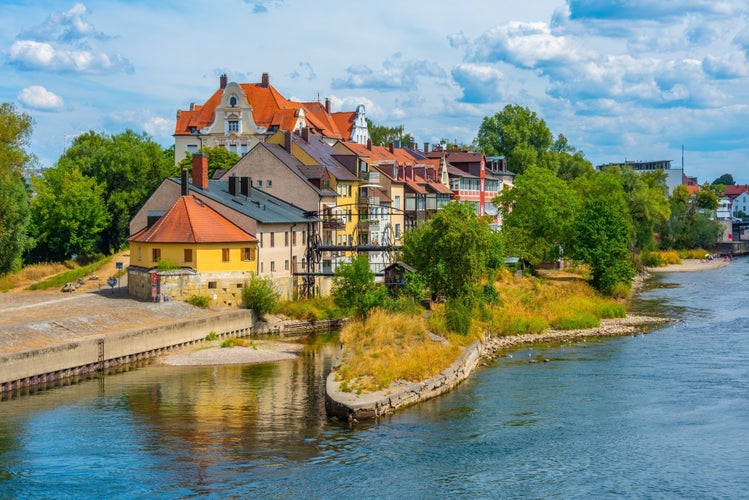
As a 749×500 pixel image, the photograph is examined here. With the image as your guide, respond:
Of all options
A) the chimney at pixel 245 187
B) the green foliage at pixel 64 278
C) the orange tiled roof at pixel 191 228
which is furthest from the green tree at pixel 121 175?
the orange tiled roof at pixel 191 228

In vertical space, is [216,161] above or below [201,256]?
above

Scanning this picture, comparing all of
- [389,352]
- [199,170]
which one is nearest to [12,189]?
[199,170]

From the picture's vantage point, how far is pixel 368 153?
95.9 metres

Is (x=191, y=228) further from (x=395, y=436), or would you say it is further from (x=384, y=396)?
(x=395, y=436)

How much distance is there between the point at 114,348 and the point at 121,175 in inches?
1920

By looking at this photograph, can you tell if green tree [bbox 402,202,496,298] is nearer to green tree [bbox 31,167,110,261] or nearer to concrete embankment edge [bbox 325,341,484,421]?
concrete embankment edge [bbox 325,341,484,421]

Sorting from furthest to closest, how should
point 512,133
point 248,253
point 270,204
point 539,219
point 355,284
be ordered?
point 512,133
point 539,219
point 270,204
point 248,253
point 355,284

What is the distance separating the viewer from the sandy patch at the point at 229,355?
51.3m

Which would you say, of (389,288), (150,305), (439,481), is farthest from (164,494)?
(389,288)

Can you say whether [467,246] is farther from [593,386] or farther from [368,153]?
[368,153]

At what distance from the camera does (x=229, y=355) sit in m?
52.7

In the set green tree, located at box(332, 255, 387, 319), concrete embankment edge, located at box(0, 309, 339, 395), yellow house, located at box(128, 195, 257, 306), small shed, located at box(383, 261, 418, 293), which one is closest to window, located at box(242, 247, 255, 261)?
yellow house, located at box(128, 195, 257, 306)

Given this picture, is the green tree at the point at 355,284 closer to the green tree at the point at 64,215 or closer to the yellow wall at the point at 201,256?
the yellow wall at the point at 201,256

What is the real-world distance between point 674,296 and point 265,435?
57791 mm
